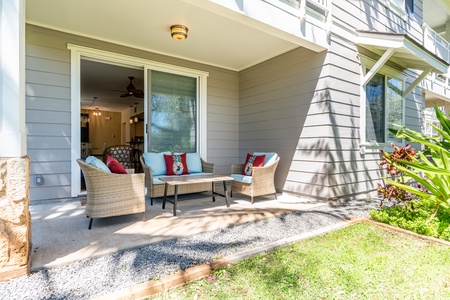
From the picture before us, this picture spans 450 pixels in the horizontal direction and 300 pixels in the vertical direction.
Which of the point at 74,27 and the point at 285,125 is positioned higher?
the point at 74,27

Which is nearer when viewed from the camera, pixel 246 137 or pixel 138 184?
pixel 138 184

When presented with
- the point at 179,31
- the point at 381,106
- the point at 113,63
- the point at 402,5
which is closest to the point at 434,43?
the point at 402,5

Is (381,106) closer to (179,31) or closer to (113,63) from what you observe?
(179,31)

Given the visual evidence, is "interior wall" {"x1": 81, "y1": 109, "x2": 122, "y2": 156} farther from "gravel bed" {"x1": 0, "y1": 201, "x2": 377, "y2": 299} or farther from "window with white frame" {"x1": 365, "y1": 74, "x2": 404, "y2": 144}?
"window with white frame" {"x1": 365, "y1": 74, "x2": 404, "y2": 144}

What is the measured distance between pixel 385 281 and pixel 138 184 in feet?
8.30

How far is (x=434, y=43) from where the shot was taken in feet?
22.0

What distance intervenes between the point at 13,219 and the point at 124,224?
1.26 m

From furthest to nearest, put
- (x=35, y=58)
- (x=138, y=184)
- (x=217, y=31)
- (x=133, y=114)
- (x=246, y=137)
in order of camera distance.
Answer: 1. (x=133, y=114)
2. (x=246, y=137)
3. (x=217, y=31)
4. (x=35, y=58)
5. (x=138, y=184)

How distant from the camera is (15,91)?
1767 millimetres

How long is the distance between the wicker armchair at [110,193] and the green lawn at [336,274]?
1.44 metres

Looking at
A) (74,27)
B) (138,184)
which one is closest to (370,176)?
(138,184)

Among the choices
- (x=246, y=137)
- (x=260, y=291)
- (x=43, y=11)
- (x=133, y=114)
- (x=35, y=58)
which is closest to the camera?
(x=260, y=291)

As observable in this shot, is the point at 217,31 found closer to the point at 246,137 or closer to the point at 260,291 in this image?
the point at 246,137

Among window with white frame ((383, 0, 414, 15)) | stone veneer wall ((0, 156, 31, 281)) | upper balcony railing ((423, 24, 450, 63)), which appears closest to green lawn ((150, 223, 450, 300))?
stone veneer wall ((0, 156, 31, 281))
